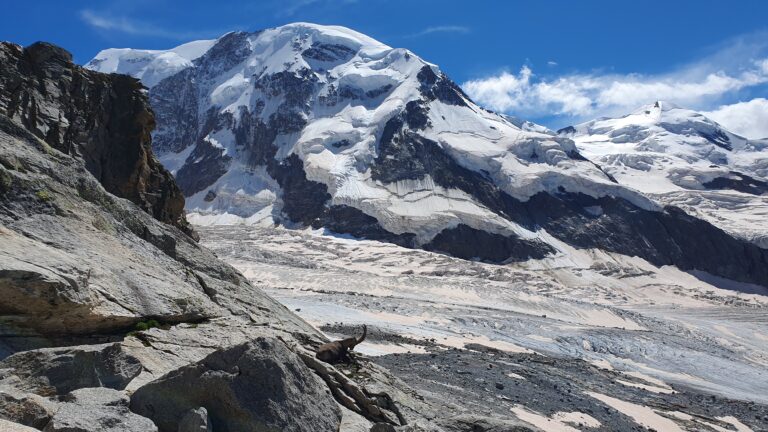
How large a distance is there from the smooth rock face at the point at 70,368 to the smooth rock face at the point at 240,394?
0.56 m

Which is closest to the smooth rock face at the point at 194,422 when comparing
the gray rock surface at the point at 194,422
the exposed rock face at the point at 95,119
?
the gray rock surface at the point at 194,422

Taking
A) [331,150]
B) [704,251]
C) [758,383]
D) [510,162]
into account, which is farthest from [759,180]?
[758,383]

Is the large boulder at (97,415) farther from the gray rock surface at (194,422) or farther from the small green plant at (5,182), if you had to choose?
the small green plant at (5,182)

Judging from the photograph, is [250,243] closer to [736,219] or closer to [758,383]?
[758,383]

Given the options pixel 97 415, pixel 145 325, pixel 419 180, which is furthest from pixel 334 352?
pixel 419 180

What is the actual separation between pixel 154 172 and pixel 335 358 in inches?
876

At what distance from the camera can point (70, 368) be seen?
7438mm

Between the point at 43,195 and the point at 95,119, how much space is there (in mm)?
22988

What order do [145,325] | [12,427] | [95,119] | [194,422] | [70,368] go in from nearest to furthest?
[12,427] → [194,422] → [70,368] → [145,325] → [95,119]

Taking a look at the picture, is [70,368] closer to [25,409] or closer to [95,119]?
[25,409]

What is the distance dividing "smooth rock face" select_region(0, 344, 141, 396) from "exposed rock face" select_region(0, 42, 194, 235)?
66.8 feet

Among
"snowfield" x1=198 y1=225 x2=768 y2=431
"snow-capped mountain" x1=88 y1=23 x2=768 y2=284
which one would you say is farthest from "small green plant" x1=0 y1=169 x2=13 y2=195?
"snow-capped mountain" x1=88 y1=23 x2=768 y2=284

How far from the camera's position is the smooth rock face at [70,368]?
284 inches

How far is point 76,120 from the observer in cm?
2897
